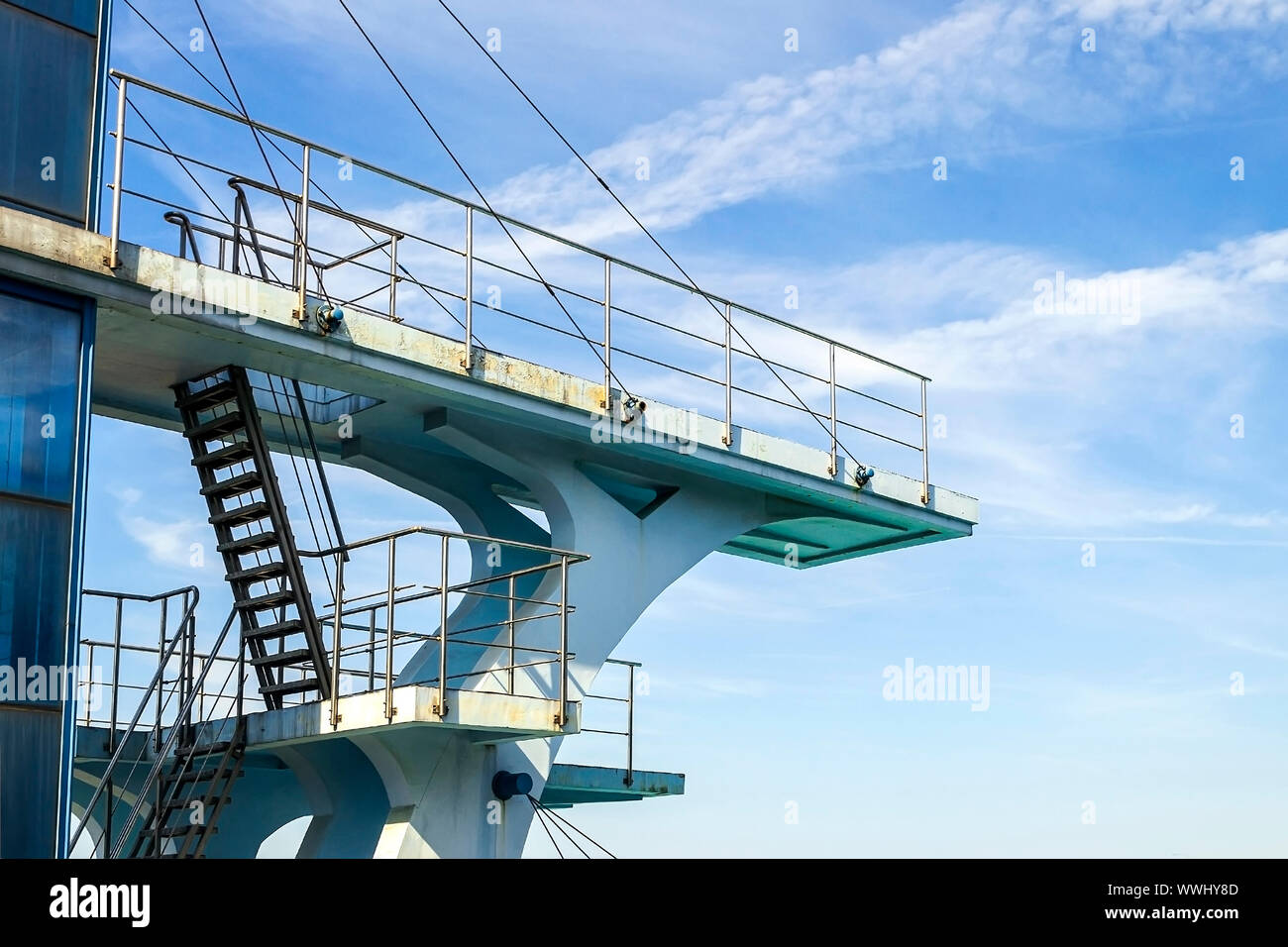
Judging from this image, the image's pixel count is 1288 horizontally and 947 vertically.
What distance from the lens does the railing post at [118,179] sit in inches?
445

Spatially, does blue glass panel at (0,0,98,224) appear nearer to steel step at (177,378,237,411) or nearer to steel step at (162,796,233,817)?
steel step at (177,378,237,411)

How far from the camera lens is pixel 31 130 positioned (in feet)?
36.9

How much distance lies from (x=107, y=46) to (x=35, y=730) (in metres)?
5.26

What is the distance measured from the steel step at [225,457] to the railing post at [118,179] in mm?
2543

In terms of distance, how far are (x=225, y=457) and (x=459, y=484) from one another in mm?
3282

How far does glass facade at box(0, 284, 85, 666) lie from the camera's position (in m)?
10.6

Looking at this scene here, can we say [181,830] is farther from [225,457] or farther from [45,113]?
[45,113]

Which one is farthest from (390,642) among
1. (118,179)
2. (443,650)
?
(118,179)

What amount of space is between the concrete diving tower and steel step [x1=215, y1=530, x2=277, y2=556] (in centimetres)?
141

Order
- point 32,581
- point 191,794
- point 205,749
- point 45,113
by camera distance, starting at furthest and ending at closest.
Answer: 1. point 205,749
2. point 191,794
3. point 45,113
4. point 32,581

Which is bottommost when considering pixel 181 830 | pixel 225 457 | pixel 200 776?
pixel 181 830

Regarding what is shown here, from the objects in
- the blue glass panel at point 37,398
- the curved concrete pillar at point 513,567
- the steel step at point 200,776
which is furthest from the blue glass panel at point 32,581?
the curved concrete pillar at point 513,567

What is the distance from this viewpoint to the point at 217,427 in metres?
13.7
